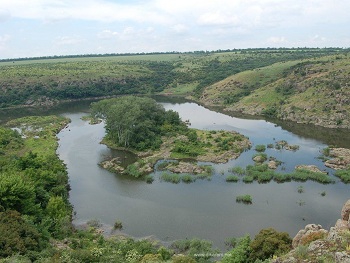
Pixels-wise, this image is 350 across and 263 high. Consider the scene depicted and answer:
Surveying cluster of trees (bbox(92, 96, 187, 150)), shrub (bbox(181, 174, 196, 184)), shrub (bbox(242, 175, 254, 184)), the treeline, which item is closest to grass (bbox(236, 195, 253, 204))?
shrub (bbox(242, 175, 254, 184))

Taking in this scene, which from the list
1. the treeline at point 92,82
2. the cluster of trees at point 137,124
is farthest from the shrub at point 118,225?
the treeline at point 92,82

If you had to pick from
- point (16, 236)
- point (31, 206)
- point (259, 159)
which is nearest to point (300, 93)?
point (259, 159)

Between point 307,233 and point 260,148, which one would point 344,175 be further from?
point 307,233

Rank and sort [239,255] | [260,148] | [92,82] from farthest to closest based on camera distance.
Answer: [92,82], [260,148], [239,255]

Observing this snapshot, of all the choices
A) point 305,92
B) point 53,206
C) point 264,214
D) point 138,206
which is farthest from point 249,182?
point 305,92

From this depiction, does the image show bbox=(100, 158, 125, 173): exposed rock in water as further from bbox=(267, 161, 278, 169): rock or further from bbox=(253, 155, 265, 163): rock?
bbox=(267, 161, 278, 169): rock

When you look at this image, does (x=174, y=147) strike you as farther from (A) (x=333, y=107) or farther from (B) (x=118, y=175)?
(A) (x=333, y=107)
